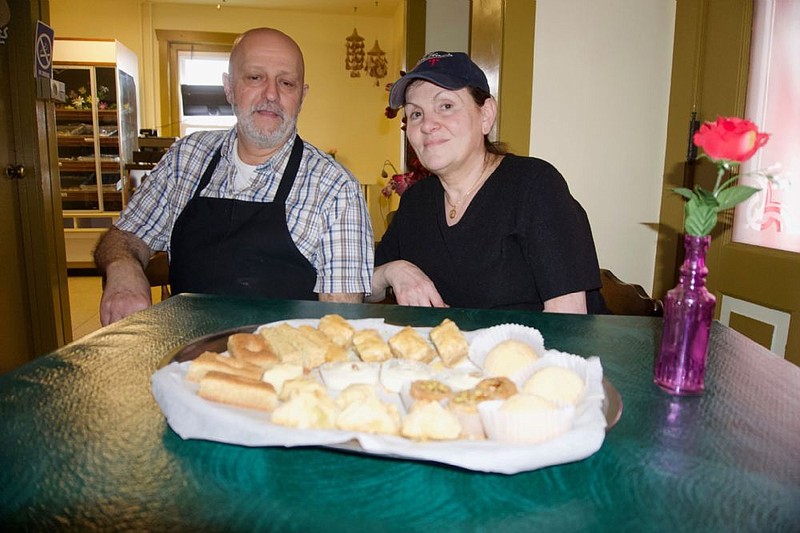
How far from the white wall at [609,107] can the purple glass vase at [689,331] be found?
81.0 inches

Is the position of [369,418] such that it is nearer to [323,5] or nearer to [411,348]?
[411,348]

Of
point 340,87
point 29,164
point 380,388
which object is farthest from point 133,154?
point 380,388

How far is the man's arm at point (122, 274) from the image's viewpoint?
59.2 inches

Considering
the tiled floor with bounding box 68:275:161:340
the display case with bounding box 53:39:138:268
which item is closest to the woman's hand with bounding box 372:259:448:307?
the tiled floor with bounding box 68:275:161:340

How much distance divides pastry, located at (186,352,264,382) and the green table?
6 cm

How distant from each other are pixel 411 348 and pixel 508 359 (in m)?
0.15

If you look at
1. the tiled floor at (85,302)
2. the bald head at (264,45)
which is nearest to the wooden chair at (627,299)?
the bald head at (264,45)

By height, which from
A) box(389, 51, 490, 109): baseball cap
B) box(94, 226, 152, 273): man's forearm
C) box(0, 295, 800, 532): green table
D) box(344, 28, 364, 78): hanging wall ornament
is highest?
box(344, 28, 364, 78): hanging wall ornament

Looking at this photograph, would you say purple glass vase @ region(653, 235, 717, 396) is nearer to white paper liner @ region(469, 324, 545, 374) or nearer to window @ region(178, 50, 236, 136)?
white paper liner @ region(469, 324, 545, 374)

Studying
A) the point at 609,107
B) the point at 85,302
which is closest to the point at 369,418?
the point at 609,107

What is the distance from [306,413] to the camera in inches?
24.7

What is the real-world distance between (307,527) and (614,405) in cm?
43

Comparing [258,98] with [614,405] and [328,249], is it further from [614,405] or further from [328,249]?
[614,405]

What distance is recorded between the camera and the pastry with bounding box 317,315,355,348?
92 cm
